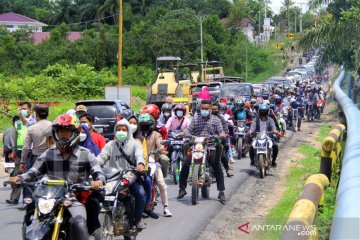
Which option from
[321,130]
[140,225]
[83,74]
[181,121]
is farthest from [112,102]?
[83,74]

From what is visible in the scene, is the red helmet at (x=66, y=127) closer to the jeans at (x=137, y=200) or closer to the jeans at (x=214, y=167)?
the jeans at (x=137, y=200)

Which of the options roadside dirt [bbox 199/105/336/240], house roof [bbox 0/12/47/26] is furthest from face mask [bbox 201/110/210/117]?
house roof [bbox 0/12/47/26]

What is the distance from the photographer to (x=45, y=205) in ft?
20.4

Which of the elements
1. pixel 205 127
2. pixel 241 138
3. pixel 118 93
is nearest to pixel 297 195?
pixel 205 127

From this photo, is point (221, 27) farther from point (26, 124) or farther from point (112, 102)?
point (26, 124)

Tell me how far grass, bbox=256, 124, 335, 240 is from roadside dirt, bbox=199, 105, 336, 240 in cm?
15

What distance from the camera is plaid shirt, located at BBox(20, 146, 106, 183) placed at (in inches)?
276

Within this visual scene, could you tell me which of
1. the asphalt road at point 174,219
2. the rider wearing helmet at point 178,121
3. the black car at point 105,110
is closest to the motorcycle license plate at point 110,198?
the asphalt road at point 174,219

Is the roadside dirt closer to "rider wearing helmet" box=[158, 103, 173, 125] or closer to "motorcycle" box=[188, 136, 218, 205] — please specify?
"motorcycle" box=[188, 136, 218, 205]

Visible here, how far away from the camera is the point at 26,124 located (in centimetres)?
1326

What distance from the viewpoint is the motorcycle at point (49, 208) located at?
618cm

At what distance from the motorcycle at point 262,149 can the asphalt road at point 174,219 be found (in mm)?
1906

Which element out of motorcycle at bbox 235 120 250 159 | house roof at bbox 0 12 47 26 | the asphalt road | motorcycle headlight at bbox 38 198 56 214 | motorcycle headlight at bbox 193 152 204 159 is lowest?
the asphalt road

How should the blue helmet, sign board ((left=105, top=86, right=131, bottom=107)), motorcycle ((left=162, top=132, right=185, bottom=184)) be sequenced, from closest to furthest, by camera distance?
motorcycle ((left=162, top=132, right=185, bottom=184)) → the blue helmet → sign board ((left=105, top=86, right=131, bottom=107))
